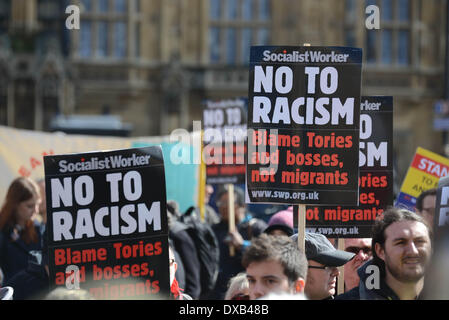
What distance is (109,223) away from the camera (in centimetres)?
430

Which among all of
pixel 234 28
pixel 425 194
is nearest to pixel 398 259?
pixel 425 194

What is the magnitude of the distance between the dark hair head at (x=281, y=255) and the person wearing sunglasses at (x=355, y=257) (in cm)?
137

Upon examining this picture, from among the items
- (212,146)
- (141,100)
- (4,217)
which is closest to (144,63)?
(141,100)

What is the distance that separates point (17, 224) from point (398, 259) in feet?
11.2

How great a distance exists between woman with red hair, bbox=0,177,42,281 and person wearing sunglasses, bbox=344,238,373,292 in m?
2.42

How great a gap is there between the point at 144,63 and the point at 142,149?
62.1 feet

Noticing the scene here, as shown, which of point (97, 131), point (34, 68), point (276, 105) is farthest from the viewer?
point (34, 68)

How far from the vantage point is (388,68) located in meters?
23.3

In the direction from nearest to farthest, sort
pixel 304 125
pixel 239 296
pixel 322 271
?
pixel 239 296, pixel 322 271, pixel 304 125

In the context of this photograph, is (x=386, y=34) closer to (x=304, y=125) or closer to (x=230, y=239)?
(x=230, y=239)

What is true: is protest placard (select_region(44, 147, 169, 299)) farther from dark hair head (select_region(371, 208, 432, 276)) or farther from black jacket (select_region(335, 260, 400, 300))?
dark hair head (select_region(371, 208, 432, 276))

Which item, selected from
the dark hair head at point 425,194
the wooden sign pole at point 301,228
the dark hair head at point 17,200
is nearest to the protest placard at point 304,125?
the wooden sign pole at point 301,228

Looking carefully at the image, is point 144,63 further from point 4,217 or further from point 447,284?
point 447,284

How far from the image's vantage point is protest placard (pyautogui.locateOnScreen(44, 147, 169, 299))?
423 cm
